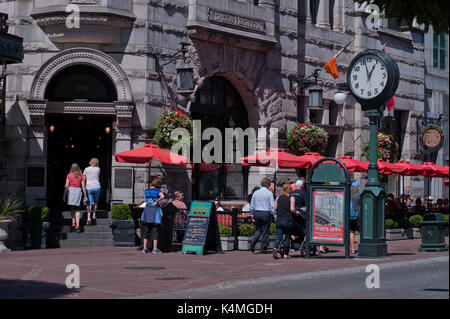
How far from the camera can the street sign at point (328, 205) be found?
18641 mm

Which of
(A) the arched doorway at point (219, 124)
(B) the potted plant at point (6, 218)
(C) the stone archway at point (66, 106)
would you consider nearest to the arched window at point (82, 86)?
(C) the stone archway at point (66, 106)

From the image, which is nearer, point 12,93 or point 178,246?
point 178,246

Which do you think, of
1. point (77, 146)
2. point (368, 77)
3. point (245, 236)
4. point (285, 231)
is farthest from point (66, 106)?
point (368, 77)

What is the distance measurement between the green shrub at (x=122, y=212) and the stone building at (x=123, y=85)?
1825 millimetres

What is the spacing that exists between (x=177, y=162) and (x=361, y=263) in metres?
7.57

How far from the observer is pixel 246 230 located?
72.6 ft

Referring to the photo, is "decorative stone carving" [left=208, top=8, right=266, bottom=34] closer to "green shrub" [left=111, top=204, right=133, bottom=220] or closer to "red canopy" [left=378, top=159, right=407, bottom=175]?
"red canopy" [left=378, top=159, right=407, bottom=175]

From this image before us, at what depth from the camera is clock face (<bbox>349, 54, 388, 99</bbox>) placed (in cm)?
1869

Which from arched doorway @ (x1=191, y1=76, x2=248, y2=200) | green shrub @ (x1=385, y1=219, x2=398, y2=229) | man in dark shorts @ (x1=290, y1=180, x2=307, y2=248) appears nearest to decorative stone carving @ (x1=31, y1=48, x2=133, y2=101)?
arched doorway @ (x1=191, y1=76, x2=248, y2=200)

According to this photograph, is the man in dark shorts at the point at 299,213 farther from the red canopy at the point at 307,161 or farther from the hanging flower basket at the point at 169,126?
the hanging flower basket at the point at 169,126

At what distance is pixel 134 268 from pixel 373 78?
6.88m

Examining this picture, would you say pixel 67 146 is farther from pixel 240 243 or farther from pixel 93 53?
pixel 240 243
